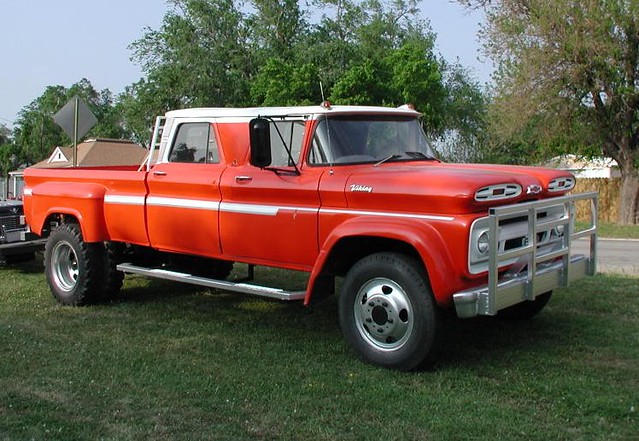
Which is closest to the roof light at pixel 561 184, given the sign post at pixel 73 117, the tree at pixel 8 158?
the sign post at pixel 73 117

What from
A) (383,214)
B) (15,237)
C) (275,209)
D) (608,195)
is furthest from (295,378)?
(608,195)

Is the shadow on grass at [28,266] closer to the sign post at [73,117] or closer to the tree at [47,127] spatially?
the sign post at [73,117]

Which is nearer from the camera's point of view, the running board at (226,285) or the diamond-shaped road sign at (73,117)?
the running board at (226,285)

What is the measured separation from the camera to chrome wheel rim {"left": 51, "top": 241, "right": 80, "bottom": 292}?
848 cm

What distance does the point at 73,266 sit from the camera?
8531 millimetres

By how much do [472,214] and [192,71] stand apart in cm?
3377

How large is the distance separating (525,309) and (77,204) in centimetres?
498

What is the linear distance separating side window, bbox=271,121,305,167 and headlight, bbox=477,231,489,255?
189 cm

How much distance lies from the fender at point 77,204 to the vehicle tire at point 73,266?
20 centimetres

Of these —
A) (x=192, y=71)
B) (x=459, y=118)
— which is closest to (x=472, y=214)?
(x=192, y=71)

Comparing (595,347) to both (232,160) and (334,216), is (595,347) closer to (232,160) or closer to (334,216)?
(334,216)

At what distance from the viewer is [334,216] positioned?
591 centimetres

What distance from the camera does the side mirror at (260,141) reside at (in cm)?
611

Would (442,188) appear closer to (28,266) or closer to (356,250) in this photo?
(356,250)
